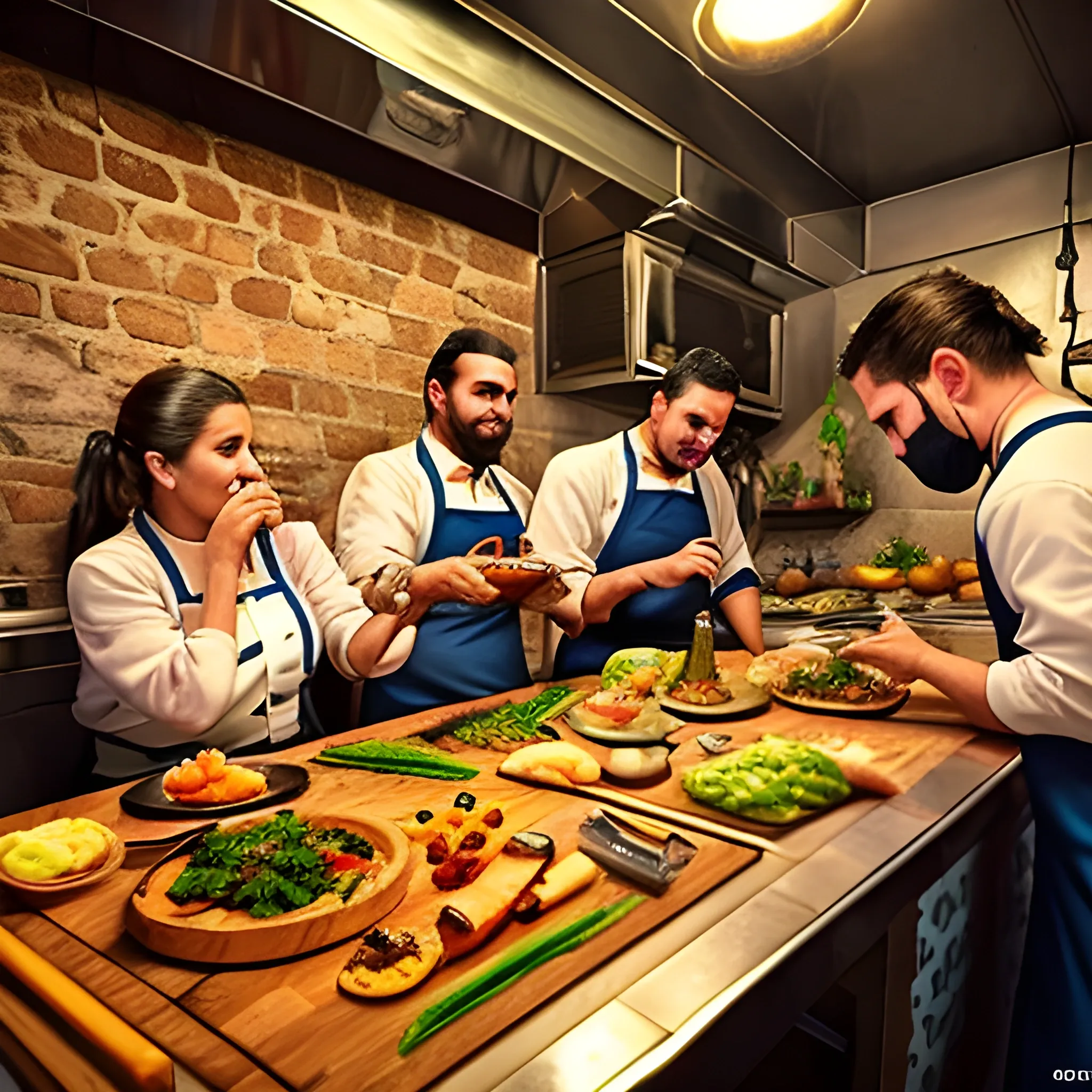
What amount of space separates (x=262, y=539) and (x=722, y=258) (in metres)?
1.50

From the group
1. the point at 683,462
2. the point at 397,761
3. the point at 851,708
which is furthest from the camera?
the point at 683,462

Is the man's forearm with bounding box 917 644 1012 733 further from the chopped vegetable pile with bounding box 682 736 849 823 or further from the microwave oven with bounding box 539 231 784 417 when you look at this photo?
the microwave oven with bounding box 539 231 784 417

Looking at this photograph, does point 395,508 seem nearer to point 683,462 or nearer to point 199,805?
point 199,805

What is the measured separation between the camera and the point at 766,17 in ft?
5.27

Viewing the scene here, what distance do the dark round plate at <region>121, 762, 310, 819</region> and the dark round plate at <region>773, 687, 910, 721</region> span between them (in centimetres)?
124

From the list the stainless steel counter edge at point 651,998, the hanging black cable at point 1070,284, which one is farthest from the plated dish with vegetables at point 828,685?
the hanging black cable at point 1070,284

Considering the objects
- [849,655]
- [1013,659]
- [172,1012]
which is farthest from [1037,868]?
[172,1012]

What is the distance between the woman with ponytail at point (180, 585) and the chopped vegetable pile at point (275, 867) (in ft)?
1.16

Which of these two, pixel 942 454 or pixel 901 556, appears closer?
pixel 942 454

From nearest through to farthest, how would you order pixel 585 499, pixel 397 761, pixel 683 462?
pixel 397 761 → pixel 585 499 → pixel 683 462

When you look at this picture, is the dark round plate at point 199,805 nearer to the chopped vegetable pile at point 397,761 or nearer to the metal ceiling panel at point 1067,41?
the chopped vegetable pile at point 397,761

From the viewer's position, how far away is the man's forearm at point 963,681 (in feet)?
5.40

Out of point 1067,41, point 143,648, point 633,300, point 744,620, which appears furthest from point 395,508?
point 1067,41

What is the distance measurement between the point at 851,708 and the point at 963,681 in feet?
0.88
